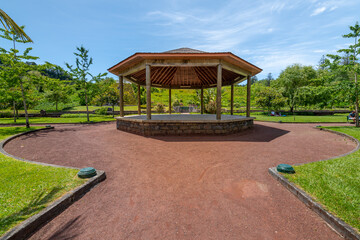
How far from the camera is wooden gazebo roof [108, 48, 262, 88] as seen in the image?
28.7 feet

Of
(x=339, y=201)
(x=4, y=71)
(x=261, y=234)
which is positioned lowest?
(x=261, y=234)

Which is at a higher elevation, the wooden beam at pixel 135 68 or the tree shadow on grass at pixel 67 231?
the wooden beam at pixel 135 68

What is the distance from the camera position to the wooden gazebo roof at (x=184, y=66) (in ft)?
28.7

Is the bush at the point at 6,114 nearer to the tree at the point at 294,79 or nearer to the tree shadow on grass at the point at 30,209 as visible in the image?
the tree shadow on grass at the point at 30,209

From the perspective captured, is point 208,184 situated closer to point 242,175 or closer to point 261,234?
point 242,175

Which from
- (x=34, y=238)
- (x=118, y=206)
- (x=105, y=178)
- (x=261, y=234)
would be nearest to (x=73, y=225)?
(x=34, y=238)

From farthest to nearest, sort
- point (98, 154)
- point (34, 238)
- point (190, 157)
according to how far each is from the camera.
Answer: point (98, 154) → point (190, 157) → point (34, 238)

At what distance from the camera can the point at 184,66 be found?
35.6ft

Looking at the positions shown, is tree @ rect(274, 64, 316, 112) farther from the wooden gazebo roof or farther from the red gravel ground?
the red gravel ground

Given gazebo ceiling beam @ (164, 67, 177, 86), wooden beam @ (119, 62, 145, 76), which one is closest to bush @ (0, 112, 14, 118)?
wooden beam @ (119, 62, 145, 76)

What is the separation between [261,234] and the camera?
2.21m

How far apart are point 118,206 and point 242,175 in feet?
10.5

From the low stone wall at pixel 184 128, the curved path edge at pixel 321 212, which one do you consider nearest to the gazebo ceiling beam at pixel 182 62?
the low stone wall at pixel 184 128

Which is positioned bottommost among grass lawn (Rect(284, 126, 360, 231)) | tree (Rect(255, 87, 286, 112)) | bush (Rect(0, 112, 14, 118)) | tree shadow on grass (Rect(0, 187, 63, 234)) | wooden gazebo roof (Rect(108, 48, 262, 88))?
grass lawn (Rect(284, 126, 360, 231))
